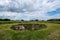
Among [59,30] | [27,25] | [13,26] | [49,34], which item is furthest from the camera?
[27,25]

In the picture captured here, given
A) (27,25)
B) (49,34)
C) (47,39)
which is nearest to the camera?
(47,39)

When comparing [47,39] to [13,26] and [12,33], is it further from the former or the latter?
[13,26]

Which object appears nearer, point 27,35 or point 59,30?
point 27,35

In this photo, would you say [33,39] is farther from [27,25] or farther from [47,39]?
[27,25]

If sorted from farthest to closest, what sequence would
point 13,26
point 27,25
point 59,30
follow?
1. point 27,25
2. point 13,26
3. point 59,30

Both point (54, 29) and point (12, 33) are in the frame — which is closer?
point (12, 33)

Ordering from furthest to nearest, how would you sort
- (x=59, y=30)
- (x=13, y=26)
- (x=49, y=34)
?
1. (x=13, y=26)
2. (x=59, y=30)
3. (x=49, y=34)

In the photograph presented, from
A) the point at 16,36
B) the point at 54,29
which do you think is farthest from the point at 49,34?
the point at 16,36

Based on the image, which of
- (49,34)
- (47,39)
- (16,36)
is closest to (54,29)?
(49,34)
